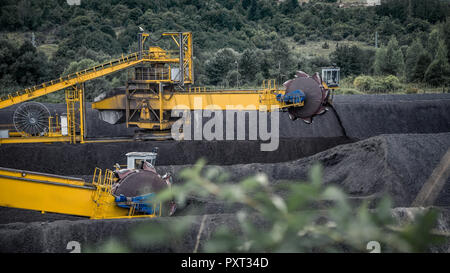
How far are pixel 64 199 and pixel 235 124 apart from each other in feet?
53.1

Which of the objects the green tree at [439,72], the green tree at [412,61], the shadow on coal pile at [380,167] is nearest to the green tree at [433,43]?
the green tree at [412,61]

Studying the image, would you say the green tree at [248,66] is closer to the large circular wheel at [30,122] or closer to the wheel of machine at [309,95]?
the large circular wheel at [30,122]

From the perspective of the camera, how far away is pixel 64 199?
11539mm

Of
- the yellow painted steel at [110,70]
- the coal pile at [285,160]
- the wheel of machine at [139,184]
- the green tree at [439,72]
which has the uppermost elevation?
the yellow painted steel at [110,70]

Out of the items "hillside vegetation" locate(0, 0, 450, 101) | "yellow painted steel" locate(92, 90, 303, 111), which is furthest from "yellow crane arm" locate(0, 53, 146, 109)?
"hillside vegetation" locate(0, 0, 450, 101)

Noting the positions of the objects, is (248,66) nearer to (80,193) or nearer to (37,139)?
(37,139)

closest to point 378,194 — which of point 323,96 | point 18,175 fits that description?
point 323,96

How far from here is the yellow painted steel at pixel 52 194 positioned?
11.0 metres

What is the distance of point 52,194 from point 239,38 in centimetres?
5079

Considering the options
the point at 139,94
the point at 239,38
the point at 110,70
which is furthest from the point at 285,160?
the point at 239,38

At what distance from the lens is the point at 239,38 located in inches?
2371

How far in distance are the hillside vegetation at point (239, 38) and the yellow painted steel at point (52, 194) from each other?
29.3 m

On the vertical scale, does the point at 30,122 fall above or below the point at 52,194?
below
